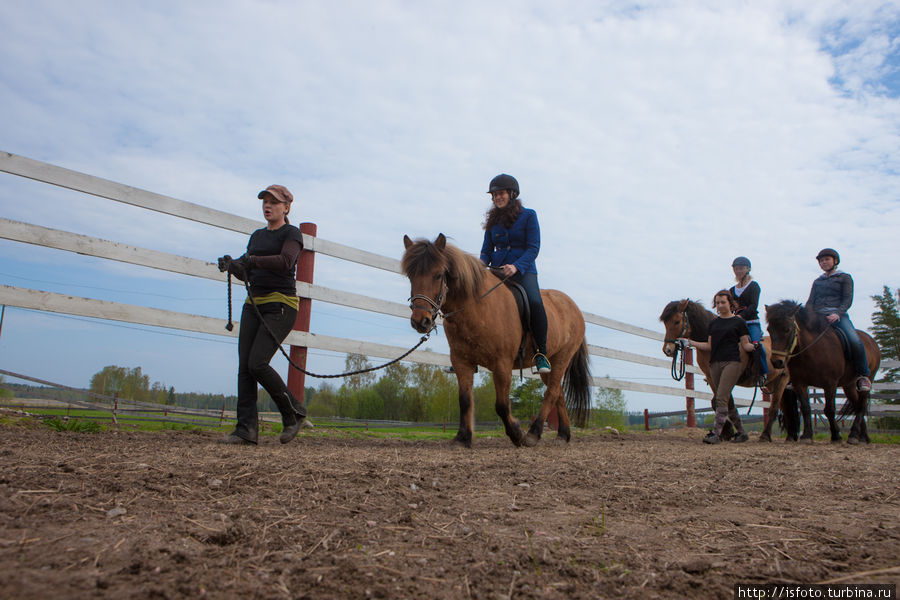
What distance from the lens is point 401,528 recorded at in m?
2.05

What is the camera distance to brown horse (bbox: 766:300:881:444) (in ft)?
25.8

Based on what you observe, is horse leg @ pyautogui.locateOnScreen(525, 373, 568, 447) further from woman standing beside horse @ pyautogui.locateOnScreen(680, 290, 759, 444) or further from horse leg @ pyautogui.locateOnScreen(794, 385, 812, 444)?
horse leg @ pyautogui.locateOnScreen(794, 385, 812, 444)

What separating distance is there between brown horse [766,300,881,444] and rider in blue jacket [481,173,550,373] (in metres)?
4.18

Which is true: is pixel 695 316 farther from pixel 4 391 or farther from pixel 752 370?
pixel 4 391

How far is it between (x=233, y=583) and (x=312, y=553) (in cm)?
31

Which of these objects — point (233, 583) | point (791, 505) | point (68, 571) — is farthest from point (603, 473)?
point (68, 571)

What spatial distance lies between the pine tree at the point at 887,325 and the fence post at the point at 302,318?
4039 cm

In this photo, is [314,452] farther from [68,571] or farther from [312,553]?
[68,571]

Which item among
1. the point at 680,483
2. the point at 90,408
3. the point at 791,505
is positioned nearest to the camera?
the point at 791,505

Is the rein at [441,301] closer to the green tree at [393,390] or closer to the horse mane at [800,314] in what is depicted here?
the green tree at [393,390]

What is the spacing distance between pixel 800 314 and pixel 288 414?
7415 millimetres

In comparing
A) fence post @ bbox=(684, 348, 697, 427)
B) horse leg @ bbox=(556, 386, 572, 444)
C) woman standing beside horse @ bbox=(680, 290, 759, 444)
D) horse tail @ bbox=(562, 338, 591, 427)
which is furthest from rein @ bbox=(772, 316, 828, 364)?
fence post @ bbox=(684, 348, 697, 427)

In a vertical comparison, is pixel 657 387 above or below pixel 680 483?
above

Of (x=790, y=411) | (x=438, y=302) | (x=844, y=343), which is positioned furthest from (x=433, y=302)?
(x=844, y=343)
